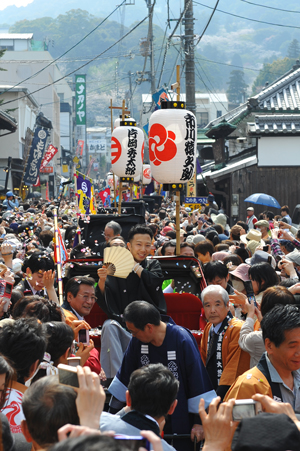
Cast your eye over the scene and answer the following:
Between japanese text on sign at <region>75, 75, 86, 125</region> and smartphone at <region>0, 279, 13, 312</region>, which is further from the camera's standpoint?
japanese text on sign at <region>75, 75, 86, 125</region>

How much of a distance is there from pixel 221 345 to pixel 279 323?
1.27 meters

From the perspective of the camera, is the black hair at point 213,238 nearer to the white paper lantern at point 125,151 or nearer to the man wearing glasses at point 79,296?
the white paper lantern at point 125,151

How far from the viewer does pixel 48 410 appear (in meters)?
2.50

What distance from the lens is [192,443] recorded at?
405 cm

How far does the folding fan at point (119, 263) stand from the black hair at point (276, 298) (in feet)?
5.82

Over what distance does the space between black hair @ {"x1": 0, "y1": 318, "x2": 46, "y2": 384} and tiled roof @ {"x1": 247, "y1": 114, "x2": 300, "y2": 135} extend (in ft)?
55.6

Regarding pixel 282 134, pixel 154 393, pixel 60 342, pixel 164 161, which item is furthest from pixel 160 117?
pixel 282 134

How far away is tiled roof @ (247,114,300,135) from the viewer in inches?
762

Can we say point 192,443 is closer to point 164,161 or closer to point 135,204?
point 164,161

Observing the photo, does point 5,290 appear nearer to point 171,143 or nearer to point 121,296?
point 121,296

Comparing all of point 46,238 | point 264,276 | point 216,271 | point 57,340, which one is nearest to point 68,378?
point 57,340

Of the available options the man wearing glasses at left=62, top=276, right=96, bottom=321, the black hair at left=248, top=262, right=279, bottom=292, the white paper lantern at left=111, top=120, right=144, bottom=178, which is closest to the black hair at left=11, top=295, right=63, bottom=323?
the man wearing glasses at left=62, top=276, right=96, bottom=321

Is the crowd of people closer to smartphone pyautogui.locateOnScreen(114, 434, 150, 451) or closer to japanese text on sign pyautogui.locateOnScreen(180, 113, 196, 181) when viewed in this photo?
smartphone pyautogui.locateOnScreen(114, 434, 150, 451)

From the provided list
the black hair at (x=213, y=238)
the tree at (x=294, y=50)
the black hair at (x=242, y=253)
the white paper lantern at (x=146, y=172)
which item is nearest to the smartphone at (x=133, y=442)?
the black hair at (x=242, y=253)
